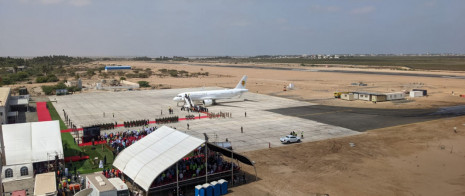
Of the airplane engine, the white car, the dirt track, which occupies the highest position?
Answer: the airplane engine

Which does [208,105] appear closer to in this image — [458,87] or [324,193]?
[324,193]

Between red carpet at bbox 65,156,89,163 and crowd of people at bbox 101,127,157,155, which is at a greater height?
crowd of people at bbox 101,127,157,155

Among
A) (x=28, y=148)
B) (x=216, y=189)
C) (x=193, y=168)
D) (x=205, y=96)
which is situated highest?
(x=205, y=96)

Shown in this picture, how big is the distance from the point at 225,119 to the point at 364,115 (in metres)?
25.1

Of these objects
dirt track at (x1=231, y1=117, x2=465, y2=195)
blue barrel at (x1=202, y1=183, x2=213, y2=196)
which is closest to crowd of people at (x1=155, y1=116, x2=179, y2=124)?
dirt track at (x1=231, y1=117, x2=465, y2=195)

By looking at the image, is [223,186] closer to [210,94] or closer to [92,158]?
[92,158]

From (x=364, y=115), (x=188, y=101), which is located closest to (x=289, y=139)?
(x=364, y=115)

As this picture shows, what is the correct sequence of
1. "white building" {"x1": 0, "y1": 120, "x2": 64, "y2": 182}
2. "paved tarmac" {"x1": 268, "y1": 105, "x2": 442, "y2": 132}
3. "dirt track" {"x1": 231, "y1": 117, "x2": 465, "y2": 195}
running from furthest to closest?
1. "paved tarmac" {"x1": 268, "y1": 105, "x2": 442, "y2": 132}
2. "white building" {"x1": 0, "y1": 120, "x2": 64, "y2": 182}
3. "dirt track" {"x1": 231, "y1": 117, "x2": 465, "y2": 195}

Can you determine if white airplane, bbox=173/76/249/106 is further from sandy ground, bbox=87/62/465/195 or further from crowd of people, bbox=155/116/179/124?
sandy ground, bbox=87/62/465/195

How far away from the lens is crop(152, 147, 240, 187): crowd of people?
29.7m

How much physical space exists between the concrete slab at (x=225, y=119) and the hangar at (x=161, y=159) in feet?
37.0

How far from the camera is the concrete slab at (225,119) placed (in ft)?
164

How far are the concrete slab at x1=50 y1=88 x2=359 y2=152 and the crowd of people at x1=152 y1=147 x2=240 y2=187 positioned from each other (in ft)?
30.8

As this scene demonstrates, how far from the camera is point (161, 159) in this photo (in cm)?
2984
